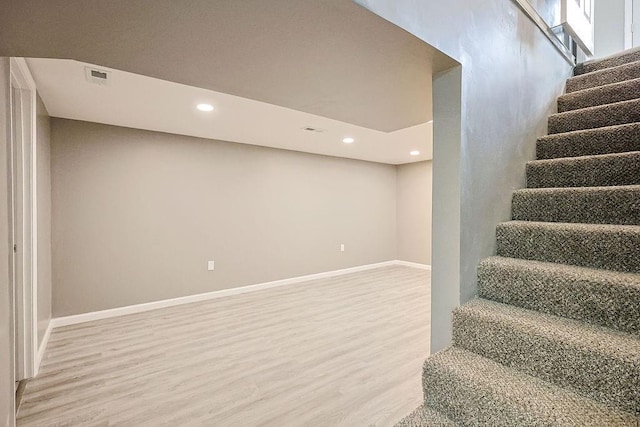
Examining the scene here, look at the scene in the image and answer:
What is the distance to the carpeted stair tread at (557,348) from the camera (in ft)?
2.98

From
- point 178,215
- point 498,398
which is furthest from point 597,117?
point 178,215

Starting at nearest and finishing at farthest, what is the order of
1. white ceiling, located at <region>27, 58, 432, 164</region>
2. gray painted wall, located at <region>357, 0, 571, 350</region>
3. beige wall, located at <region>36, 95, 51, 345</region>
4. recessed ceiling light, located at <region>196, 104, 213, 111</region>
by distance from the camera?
gray painted wall, located at <region>357, 0, 571, 350</region>, white ceiling, located at <region>27, 58, 432, 164</region>, beige wall, located at <region>36, 95, 51, 345</region>, recessed ceiling light, located at <region>196, 104, 213, 111</region>

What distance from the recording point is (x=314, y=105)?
1.83 metres

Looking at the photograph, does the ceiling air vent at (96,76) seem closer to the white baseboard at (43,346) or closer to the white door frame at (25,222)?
the white door frame at (25,222)

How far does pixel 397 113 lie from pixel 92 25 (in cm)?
164

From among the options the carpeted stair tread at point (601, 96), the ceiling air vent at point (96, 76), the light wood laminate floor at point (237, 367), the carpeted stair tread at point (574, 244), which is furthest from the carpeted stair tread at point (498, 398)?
the ceiling air vent at point (96, 76)

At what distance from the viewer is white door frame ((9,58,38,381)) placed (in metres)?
2.07

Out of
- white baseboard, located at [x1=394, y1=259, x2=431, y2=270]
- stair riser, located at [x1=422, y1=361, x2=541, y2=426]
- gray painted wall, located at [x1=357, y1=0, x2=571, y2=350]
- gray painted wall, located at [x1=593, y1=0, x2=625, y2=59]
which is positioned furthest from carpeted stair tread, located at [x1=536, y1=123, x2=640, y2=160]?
white baseboard, located at [x1=394, y1=259, x2=431, y2=270]

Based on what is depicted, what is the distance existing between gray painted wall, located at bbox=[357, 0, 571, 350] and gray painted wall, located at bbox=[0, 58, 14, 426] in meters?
1.87

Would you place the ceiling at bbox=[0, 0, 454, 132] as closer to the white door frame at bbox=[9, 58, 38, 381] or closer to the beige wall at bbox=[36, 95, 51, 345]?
the white door frame at bbox=[9, 58, 38, 381]

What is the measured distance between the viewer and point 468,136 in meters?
1.40

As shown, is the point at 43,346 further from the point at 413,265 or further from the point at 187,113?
the point at 413,265

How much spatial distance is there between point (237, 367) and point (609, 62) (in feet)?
12.8

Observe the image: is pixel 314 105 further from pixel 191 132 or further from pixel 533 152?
pixel 191 132
